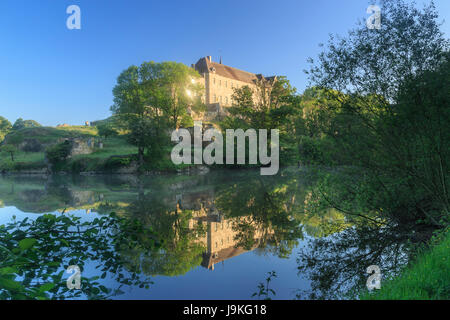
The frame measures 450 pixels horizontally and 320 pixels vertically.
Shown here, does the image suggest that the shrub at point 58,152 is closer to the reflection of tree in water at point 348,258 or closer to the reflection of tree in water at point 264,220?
the reflection of tree in water at point 264,220

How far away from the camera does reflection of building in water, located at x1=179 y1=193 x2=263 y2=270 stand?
6098 millimetres

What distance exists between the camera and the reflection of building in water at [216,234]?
20.0ft

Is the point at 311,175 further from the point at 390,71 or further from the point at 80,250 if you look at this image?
the point at 80,250

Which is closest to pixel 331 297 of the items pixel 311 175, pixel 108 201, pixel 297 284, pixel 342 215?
pixel 297 284

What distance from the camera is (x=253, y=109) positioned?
38.5 m

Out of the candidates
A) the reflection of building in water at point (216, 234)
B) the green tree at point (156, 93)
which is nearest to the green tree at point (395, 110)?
the reflection of building in water at point (216, 234)

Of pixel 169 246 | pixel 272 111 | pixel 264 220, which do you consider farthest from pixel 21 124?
pixel 169 246

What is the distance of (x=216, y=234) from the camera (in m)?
7.68

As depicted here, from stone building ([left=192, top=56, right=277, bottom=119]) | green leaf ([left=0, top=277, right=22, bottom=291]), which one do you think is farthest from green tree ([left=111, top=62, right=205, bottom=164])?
green leaf ([left=0, top=277, right=22, bottom=291])

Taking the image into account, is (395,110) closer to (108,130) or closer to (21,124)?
(108,130)

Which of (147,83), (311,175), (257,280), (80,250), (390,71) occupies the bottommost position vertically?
(257,280)

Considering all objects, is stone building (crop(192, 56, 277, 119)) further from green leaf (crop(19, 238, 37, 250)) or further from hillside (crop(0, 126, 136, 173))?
green leaf (crop(19, 238, 37, 250))
